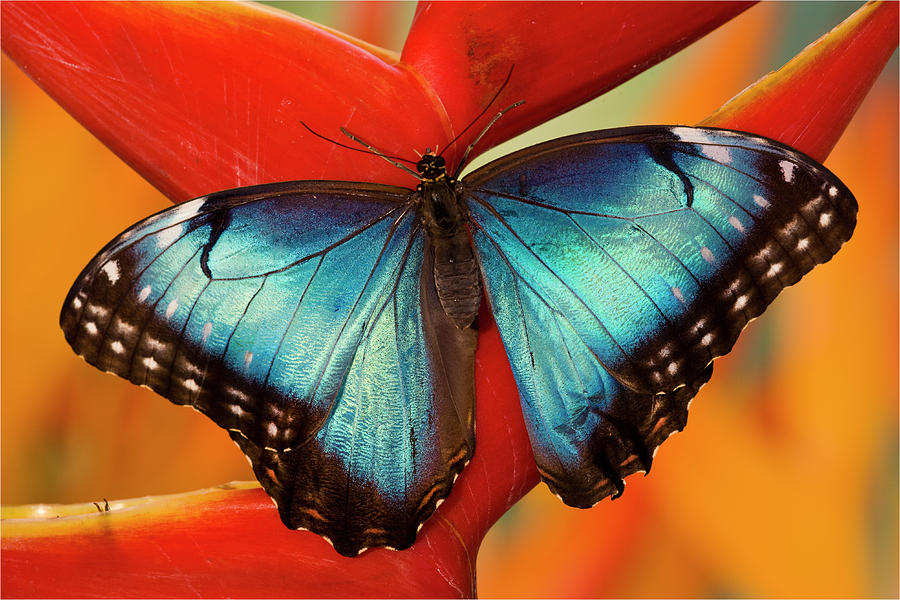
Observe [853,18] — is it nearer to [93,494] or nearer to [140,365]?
[140,365]

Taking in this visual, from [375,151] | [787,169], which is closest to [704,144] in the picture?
[787,169]

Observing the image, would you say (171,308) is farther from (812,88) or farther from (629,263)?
(812,88)

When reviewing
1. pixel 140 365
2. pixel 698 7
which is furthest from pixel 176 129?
pixel 698 7

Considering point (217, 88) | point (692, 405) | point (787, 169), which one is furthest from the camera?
point (692, 405)

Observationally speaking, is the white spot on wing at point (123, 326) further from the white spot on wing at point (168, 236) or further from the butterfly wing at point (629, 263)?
the butterfly wing at point (629, 263)

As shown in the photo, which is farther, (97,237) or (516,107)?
(97,237)

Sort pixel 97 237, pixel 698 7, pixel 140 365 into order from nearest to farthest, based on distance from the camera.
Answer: pixel 140 365 → pixel 698 7 → pixel 97 237

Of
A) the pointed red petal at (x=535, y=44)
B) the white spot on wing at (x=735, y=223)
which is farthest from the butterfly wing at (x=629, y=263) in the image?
the pointed red petal at (x=535, y=44)

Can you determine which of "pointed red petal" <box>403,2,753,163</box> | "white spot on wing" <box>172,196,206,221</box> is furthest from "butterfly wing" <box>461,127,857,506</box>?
"white spot on wing" <box>172,196,206,221</box>
